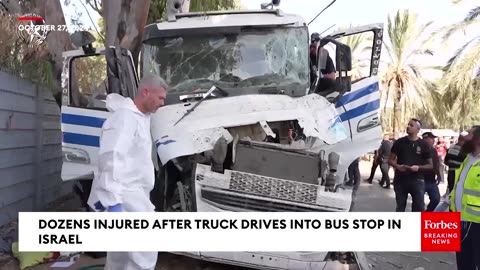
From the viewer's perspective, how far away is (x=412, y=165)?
7.77 m

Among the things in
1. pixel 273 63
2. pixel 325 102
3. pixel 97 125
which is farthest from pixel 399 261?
pixel 97 125

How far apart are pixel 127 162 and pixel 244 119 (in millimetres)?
1663

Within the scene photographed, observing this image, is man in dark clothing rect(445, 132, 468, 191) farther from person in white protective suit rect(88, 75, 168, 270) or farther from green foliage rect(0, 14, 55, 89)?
green foliage rect(0, 14, 55, 89)

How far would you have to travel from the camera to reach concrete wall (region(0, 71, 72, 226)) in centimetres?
703

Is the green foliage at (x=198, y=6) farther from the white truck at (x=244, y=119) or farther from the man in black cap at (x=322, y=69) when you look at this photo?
the man in black cap at (x=322, y=69)

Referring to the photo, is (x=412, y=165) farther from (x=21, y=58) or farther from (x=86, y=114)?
(x=21, y=58)

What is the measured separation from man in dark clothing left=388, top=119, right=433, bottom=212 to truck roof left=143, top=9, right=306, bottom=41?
250 centimetres

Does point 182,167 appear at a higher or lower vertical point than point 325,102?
lower

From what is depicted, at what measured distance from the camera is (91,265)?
5.75 metres

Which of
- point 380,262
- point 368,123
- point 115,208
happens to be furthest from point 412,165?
point 115,208

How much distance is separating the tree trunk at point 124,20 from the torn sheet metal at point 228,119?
317 cm

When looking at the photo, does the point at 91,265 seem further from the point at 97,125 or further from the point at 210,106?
the point at 210,106

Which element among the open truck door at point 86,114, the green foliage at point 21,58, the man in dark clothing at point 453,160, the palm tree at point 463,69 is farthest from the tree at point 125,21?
the palm tree at point 463,69

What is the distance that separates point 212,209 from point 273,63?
7.66 ft
